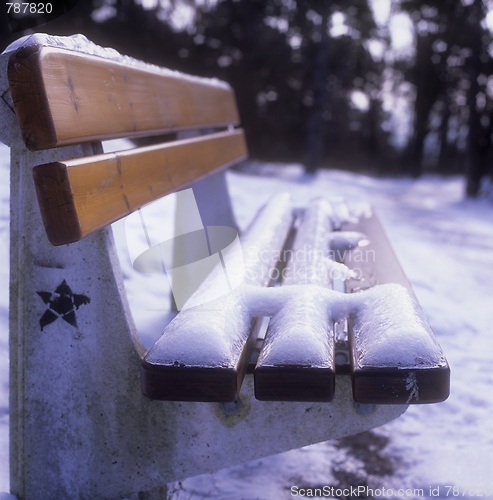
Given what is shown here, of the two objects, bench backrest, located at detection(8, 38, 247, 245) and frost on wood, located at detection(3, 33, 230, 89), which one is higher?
frost on wood, located at detection(3, 33, 230, 89)

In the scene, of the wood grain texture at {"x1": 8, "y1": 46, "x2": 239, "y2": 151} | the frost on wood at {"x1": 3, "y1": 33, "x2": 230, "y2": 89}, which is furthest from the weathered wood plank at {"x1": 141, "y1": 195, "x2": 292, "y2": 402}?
the frost on wood at {"x1": 3, "y1": 33, "x2": 230, "y2": 89}

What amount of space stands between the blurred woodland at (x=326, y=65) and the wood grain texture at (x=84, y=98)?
793cm

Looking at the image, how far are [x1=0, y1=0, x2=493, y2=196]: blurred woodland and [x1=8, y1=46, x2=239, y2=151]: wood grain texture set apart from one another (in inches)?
312

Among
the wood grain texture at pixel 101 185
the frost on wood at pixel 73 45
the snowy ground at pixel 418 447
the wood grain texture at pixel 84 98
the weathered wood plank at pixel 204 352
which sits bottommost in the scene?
the snowy ground at pixel 418 447

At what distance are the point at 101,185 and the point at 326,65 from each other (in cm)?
1013

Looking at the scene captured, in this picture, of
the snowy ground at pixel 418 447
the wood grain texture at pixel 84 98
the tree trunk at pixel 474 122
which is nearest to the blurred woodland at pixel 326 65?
Result: the tree trunk at pixel 474 122

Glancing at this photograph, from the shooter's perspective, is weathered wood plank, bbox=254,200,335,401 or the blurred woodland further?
the blurred woodland

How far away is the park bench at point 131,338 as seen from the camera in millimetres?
797

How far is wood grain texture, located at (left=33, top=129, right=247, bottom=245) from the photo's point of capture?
2.54 feet

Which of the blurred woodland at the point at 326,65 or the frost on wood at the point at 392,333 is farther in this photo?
the blurred woodland at the point at 326,65

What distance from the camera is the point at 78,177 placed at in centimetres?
81

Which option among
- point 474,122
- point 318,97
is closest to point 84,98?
point 474,122

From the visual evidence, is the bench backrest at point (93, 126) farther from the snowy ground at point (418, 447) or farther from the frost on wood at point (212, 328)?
the snowy ground at point (418, 447)

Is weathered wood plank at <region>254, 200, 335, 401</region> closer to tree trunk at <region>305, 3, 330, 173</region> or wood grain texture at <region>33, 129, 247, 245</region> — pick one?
wood grain texture at <region>33, 129, 247, 245</region>
